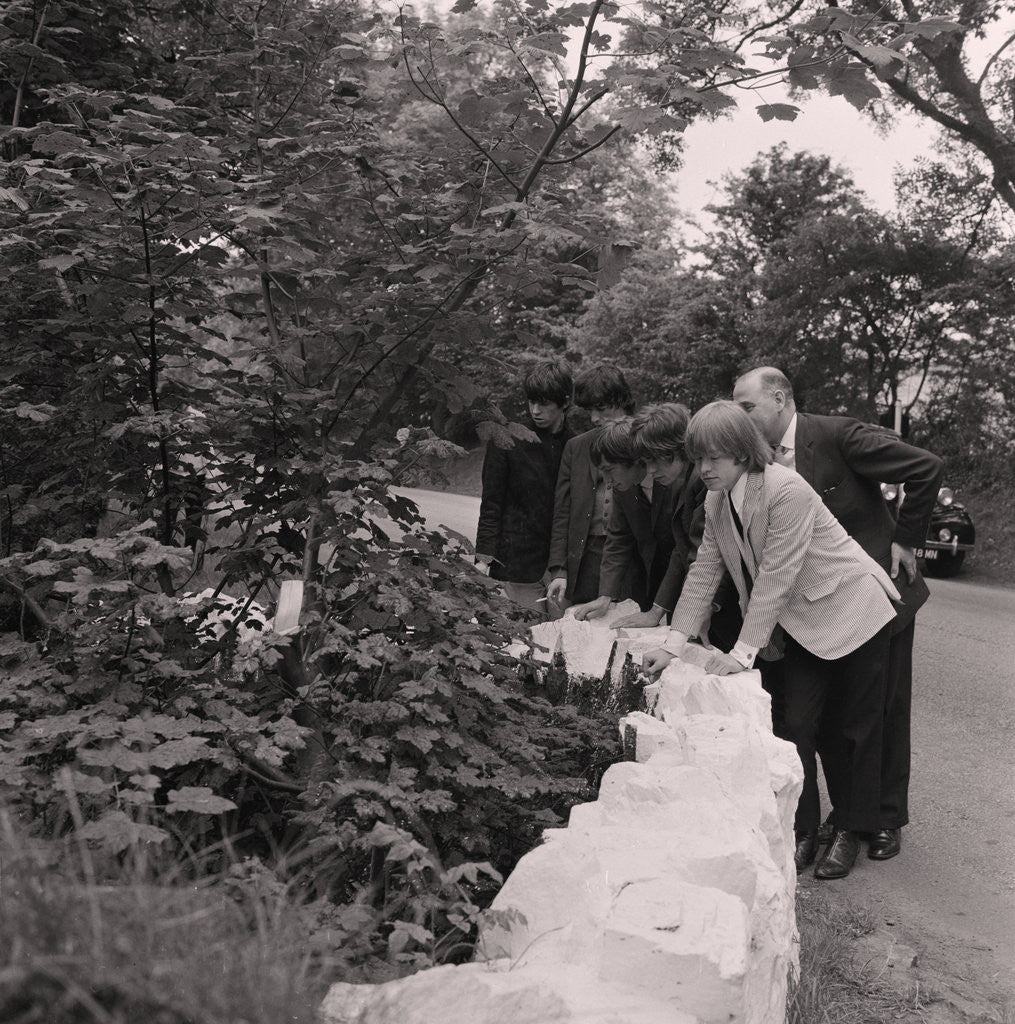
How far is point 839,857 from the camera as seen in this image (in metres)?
4.19

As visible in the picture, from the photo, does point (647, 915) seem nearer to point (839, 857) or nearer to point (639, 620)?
point (639, 620)

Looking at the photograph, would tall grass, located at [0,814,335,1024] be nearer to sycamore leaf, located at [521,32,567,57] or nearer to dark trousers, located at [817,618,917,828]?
sycamore leaf, located at [521,32,567,57]

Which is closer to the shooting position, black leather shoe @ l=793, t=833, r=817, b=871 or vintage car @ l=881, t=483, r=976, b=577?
black leather shoe @ l=793, t=833, r=817, b=871

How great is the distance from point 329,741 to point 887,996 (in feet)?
6.30

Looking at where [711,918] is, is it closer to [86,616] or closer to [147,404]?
[86,616]

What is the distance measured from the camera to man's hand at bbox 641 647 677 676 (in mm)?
3363

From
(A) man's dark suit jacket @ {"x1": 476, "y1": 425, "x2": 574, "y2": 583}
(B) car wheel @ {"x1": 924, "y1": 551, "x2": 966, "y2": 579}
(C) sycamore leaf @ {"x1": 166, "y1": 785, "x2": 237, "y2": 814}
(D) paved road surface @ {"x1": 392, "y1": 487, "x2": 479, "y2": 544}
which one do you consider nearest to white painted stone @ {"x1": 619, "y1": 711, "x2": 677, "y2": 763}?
(C) sycamore leaf @ {"x1": 166, "y1": 785, "x2": 237, "y2": 814}

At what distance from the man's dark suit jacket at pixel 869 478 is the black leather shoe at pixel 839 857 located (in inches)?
34.9

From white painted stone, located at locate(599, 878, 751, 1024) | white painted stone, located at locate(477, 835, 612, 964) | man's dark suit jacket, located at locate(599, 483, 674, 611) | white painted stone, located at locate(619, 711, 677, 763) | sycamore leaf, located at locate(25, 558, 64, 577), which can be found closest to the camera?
white painted stone, located at locate(599, 878, 751, 1024)

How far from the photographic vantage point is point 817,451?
13.9ft

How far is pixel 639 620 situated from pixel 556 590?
0.83 meters

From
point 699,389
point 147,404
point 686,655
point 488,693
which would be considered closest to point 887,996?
point 686,655

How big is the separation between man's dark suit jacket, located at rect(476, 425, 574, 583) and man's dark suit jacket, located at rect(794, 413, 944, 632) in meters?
1.43

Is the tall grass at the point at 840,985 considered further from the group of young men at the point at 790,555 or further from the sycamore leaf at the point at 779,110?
the sycamore leaf at the point at 779,110
